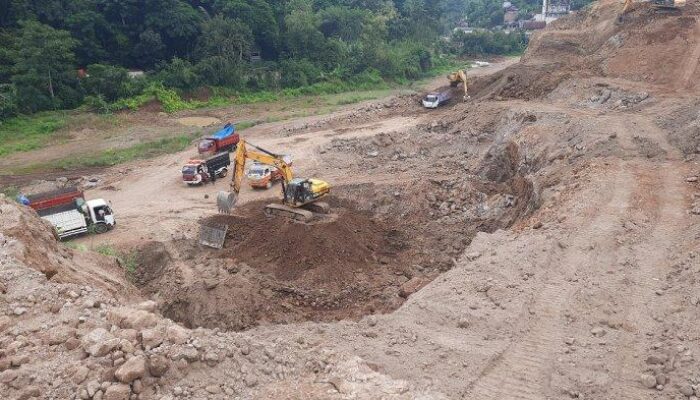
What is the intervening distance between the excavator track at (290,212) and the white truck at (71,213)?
20.8 ft

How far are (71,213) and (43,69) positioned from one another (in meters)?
23.5

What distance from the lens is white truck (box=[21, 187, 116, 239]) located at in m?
21.0

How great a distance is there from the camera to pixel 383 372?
1007 cm

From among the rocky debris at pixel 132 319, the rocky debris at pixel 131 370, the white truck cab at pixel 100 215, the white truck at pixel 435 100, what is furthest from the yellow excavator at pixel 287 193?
the white truck at pixel 435 100

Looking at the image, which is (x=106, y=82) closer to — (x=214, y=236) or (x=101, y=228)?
(x=101, y=228)

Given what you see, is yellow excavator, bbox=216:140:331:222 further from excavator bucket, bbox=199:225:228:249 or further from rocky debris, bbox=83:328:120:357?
rocky debris, bbox=83:328:120:357

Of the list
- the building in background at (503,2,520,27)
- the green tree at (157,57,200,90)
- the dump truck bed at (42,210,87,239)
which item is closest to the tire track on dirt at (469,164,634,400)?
the dump truck bed at (42,210,87,239)

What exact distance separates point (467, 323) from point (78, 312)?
287 inches

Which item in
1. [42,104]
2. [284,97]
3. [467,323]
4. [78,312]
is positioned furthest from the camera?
[284,97]

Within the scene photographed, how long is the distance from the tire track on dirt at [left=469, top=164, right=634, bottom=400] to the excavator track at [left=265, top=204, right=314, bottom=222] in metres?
9.39

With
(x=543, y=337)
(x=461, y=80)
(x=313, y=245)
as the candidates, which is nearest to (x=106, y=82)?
(x=461, y=80)

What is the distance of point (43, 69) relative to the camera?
130ft

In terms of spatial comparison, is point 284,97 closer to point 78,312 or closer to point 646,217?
point 646,217

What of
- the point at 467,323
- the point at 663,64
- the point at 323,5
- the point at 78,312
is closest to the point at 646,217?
the point at 467,323
